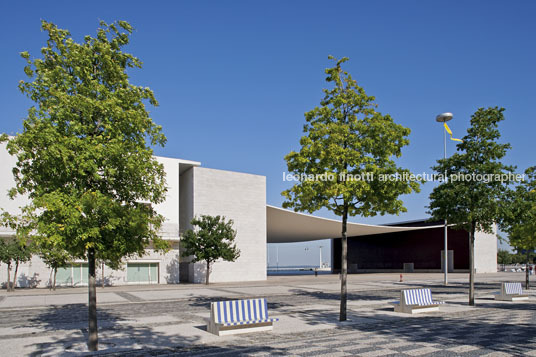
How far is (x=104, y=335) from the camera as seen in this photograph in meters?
12.4

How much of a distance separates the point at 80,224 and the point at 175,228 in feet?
101

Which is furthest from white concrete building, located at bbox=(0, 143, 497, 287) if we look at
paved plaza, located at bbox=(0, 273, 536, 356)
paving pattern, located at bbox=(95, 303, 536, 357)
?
paving pattern, located at bbox=(95, 303, 536, 357)

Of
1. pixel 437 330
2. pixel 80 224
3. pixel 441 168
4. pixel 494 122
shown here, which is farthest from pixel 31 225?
pixel 494 122

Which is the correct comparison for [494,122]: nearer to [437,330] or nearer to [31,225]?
[437,330]

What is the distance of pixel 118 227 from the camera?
34.6 feet

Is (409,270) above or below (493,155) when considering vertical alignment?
below

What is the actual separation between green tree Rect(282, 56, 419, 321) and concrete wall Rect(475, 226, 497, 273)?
179 feet

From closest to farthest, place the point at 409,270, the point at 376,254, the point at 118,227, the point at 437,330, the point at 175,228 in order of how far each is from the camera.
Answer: the point at 118,227 < the point at 437,330 < the point at 175,228 < the point at 409,270 < the point at 376,254

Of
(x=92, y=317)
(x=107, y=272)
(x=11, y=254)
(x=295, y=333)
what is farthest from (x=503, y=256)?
(x=92, y=317)

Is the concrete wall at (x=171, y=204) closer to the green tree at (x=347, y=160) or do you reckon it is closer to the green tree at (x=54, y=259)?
the green tree at (x=54, y=259)

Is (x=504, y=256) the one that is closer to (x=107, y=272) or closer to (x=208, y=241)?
(x=208, y=241)

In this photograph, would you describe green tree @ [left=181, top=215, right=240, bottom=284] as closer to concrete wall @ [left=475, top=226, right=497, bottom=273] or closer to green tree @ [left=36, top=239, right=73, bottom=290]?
green tree @ [left=36, top=239, right=73, bottom=290]

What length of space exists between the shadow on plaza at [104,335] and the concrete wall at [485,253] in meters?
59.5

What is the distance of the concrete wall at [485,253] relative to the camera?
2486 inches
